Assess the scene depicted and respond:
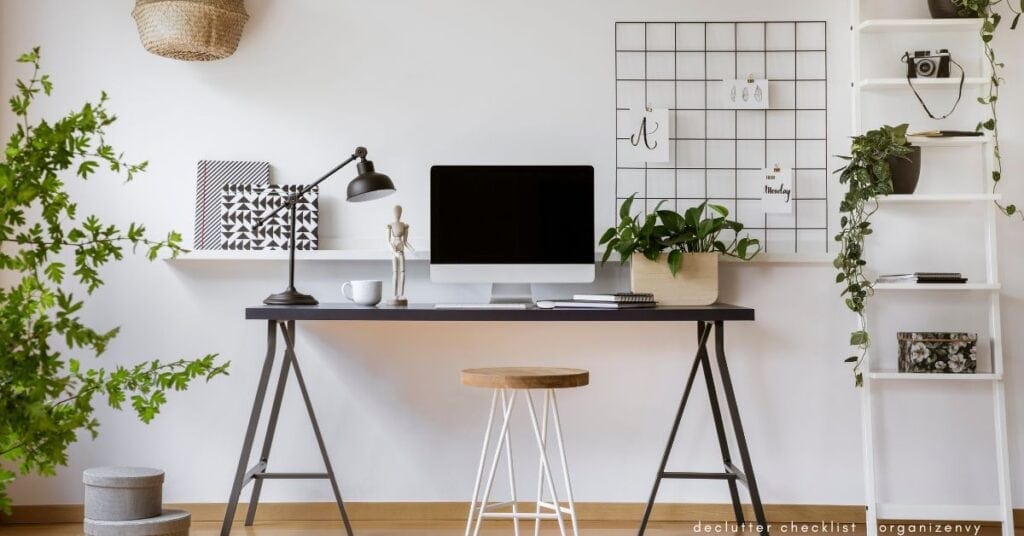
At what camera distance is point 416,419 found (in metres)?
3.42

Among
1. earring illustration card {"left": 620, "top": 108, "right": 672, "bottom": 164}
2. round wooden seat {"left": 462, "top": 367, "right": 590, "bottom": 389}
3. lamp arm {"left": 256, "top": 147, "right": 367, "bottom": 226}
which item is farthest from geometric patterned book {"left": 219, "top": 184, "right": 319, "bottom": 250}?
earring illustration card {"left": 620, "top": 108, "right": 672, "bottom": 164}

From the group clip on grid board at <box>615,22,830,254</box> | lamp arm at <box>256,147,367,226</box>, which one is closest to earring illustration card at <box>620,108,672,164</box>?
clip on grid board at <box>615,22,830,254</box>

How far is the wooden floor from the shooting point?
3.24 metres

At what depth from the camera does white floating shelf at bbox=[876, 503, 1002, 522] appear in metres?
3.24

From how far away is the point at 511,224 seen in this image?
3191 millimetres

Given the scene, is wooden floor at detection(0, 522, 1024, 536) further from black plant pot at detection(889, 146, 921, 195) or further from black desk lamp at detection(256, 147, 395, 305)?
black plant pot at detection(889, 146, 921, 195)

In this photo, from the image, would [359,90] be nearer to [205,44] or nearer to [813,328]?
[205,44]

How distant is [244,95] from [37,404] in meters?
2.61

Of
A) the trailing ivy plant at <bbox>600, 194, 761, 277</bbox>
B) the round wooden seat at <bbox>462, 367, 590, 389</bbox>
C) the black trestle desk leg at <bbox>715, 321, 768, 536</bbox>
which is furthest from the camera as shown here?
the trailing ivy plant at <bbox>600, 194, 761, 277</bbox>

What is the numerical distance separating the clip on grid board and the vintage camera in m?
0.31

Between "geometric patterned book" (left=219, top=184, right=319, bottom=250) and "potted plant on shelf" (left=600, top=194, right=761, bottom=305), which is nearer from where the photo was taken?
"potted plant on shelf" (left=600, top=194, right=761, bottom=305)

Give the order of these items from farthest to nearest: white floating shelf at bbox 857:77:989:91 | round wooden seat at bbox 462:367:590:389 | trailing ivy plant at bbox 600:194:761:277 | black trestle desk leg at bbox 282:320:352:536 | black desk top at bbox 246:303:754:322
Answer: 1. white floating shelf at bbox 857:77:989:91
2. trailing ivy plant at bbox 600:194:761:277
3. black trestle desk leg at bbox 282:320:352:536
4. black desk top at bbox 246:303:754:322
5. round wooden seat at bbox 462:367:590:389

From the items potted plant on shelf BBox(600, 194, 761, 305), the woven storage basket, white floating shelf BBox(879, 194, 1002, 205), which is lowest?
potted plant on shelf BBox(600, 194, 761, 305)

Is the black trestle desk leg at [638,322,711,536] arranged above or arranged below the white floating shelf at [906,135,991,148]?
below
